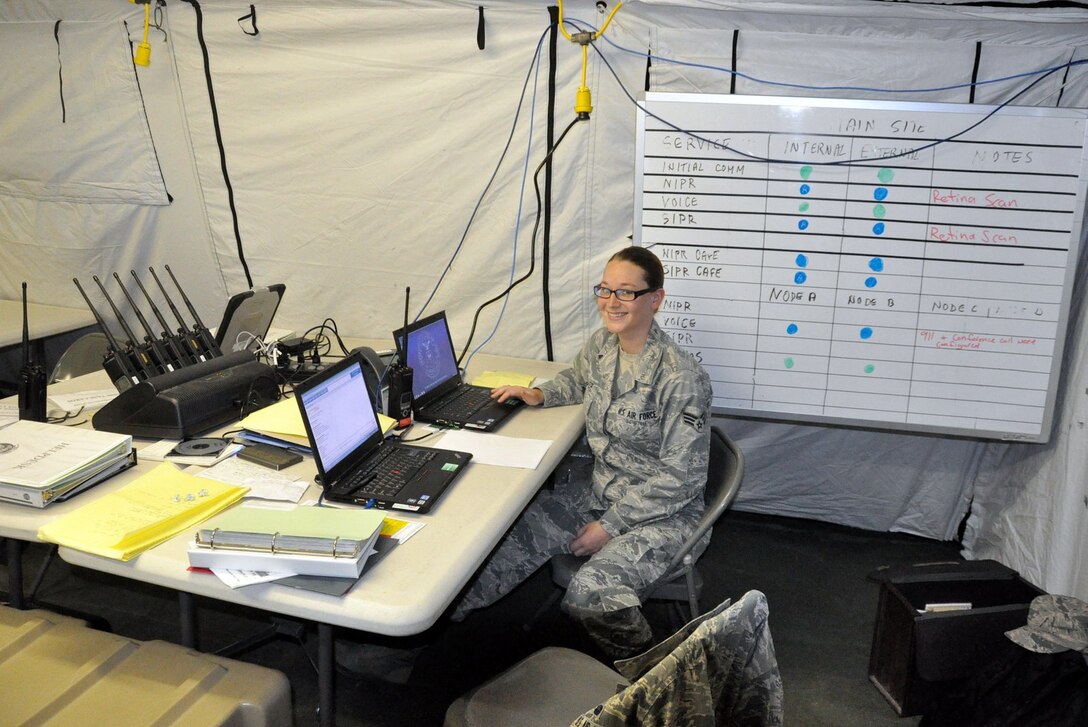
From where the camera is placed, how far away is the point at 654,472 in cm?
208

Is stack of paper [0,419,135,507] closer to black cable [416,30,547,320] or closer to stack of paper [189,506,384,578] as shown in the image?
stack of paper [189,506,384,578]

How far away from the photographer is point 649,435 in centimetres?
207

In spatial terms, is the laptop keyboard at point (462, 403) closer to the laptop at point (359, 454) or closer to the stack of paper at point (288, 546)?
the laptop at point (359, 454)

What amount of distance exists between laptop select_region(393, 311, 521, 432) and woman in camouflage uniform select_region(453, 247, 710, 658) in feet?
0.29

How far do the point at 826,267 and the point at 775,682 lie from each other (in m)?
1.74

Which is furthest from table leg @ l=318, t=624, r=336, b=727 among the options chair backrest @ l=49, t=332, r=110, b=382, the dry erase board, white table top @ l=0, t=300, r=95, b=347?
white table top @ l=0, t=300, r=95, b=347

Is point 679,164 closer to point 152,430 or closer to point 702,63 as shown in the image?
point 702,63

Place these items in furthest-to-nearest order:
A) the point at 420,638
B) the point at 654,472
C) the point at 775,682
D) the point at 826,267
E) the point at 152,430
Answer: the point at 826,267, the point at 420,638, the point at 654,472, the point at 152,430, the point at 775,682

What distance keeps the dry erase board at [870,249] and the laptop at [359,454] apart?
1.21 meters

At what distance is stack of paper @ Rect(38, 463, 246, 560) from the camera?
4.59ft

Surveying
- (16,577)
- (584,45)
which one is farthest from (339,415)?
(584,45)

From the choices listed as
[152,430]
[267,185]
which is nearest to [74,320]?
[267,185]

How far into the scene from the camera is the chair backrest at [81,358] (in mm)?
2846

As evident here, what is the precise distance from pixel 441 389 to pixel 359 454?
0.56 metres
